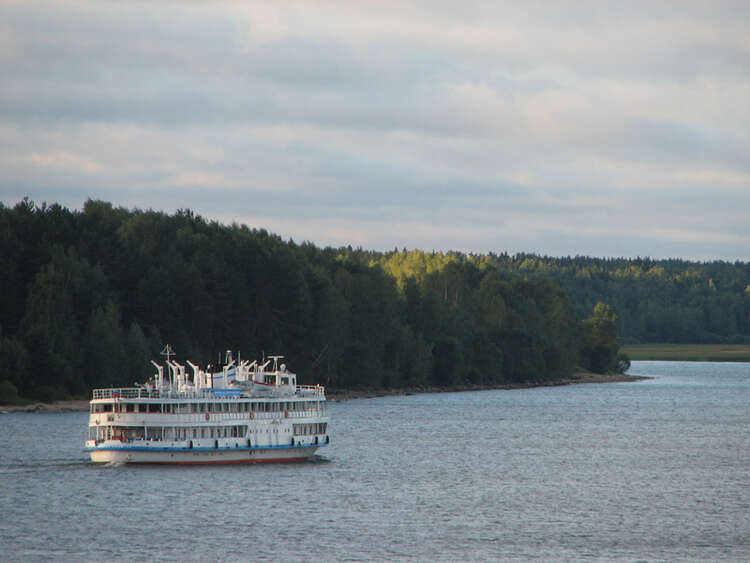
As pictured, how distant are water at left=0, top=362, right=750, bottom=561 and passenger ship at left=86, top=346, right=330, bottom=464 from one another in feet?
4.76

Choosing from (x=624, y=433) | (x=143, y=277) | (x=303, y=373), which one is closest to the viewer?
(x=624, y=433)

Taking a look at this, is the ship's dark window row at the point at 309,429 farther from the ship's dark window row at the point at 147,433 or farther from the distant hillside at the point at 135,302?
the distant hillside at the point at 135,302

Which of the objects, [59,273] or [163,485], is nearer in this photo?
[163,485]

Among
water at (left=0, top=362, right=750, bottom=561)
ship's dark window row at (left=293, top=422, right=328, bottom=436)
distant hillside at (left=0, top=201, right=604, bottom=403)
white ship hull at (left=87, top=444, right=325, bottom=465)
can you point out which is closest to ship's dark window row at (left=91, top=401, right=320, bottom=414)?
ship's dark window row at (left=293, top=422, right=328, bottom=436)

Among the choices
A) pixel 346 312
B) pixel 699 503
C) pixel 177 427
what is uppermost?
pixel 346 312

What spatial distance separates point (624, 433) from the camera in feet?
475

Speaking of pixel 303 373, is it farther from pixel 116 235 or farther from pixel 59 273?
pixel 59 273

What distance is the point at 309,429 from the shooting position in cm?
10269

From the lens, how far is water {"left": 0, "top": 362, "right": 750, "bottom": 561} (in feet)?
223

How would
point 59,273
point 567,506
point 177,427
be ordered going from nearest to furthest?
point 567,506, point 177,427, point 59,273

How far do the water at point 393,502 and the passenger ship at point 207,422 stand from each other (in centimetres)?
145

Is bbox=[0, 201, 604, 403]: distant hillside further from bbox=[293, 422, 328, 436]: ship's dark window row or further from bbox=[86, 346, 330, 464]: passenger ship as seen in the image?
bbox=[293, 422, 328, 436]: ship's dark window row

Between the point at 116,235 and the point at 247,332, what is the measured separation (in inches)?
957

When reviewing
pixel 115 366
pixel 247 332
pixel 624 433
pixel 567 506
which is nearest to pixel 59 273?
pixel 115 366
